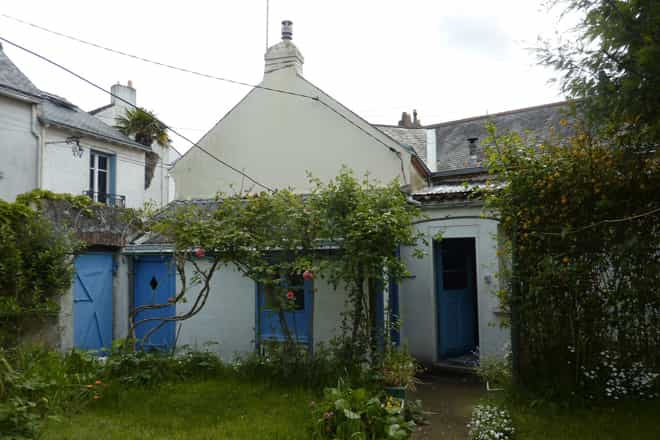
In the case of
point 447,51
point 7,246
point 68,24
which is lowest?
point 7,246

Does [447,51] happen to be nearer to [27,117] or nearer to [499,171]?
[499,171]

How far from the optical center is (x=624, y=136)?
190 inches

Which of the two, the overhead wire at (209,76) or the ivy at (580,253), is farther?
the overhead wire at (209,76)

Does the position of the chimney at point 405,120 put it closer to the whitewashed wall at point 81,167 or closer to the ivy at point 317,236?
the whitewashed wall at point 81,167

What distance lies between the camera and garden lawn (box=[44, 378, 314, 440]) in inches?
209

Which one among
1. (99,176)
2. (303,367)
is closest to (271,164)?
(99,176)

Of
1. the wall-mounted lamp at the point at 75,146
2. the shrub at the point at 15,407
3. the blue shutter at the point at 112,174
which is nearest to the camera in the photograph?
the shrub at the point at 15,407

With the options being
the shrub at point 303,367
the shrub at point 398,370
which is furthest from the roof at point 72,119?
the shrub at point 398,370

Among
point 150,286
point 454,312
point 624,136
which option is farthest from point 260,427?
point 150,286

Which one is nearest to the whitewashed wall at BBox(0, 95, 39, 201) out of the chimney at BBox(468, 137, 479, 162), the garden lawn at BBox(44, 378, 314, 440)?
the garden lawn at BBox(44, 378, 314, 440)

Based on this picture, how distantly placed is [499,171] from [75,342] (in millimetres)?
8647

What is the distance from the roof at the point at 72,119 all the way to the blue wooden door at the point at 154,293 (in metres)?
5.95

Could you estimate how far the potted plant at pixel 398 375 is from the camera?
619 centimetres

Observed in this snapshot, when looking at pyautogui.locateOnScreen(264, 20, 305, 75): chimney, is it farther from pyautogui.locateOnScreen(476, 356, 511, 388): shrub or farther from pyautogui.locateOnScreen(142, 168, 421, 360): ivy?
pyautogui.locateOnScreen(476, 356, 511, 388): shrub
